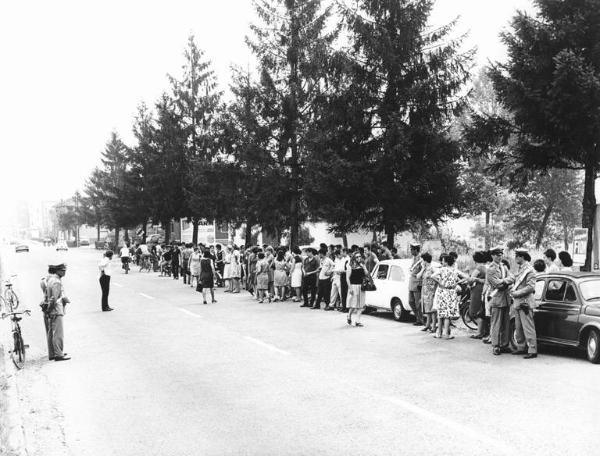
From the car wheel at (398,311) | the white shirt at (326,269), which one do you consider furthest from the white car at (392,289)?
the white shirt at (326,269)

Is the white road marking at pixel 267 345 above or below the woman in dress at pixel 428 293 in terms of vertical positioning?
below

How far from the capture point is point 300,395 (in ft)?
27.7

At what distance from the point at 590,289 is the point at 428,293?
161 inches

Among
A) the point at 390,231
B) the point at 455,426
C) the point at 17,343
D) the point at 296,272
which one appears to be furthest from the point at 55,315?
the point at 390,231

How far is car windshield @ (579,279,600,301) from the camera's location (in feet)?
36.0

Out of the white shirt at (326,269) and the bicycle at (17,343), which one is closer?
the bicycle at (17,343)

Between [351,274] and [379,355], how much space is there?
13.4 ft

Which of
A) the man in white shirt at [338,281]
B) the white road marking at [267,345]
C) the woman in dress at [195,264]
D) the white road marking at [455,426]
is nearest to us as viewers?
the white road marking at [455,426]

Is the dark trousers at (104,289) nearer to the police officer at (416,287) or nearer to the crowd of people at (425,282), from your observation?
the crowd of people at (425,282)

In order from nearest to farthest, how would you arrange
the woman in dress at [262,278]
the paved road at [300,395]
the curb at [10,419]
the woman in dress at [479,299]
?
the curb at [10,419] < the paved road at [300,395] < the woman in dress at [479,299] < the woman in dress at [262,278]

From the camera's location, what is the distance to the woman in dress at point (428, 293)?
1447 centimetres

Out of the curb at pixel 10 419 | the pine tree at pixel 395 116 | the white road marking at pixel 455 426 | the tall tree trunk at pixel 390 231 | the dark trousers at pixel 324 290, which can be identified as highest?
the pine tree at pixel 395 116

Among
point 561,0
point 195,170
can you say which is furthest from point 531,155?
point 195,170

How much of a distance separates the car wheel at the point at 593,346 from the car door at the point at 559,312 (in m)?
0.23
